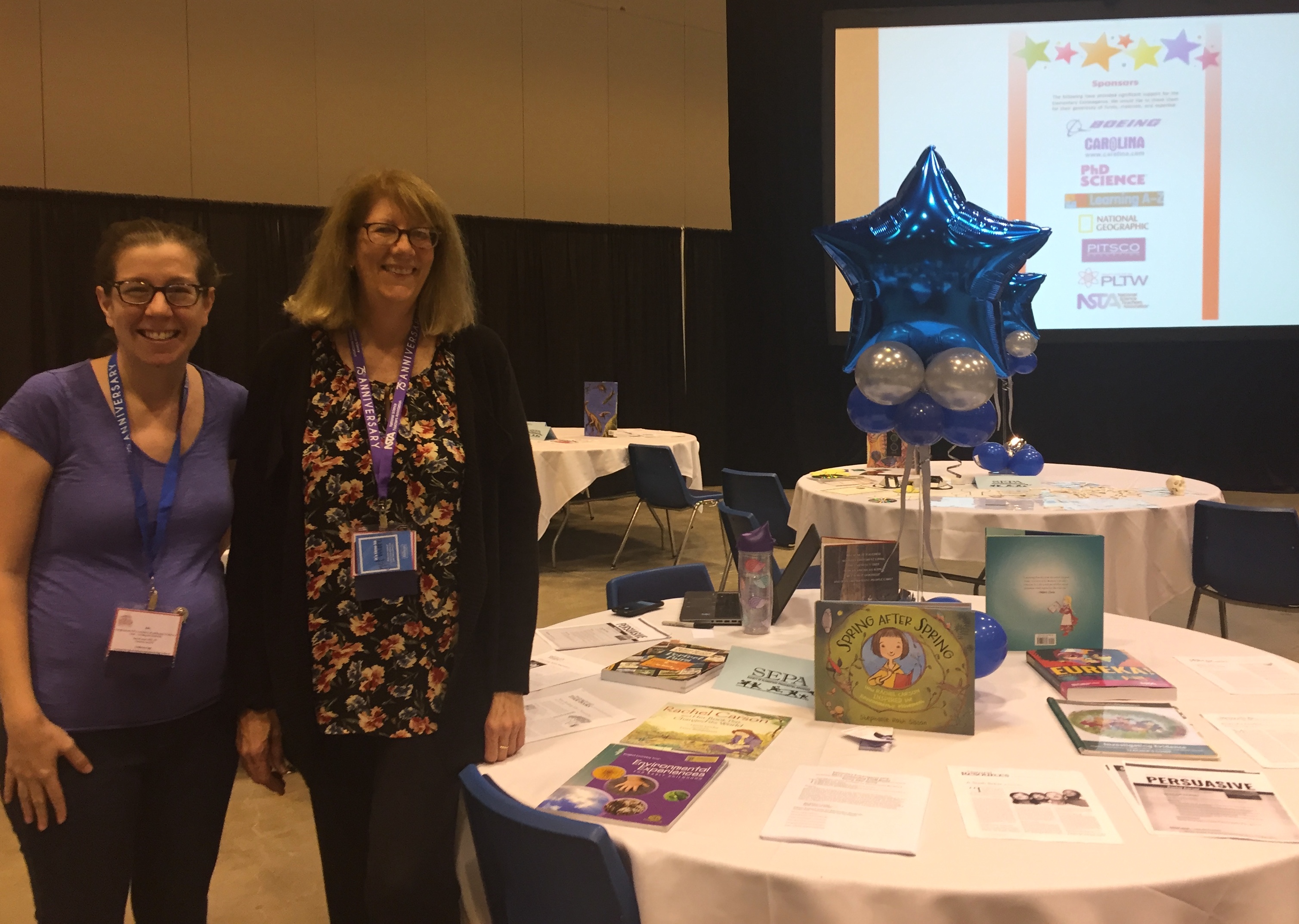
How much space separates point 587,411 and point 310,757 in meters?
5.00

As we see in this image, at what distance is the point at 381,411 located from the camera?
1.49 meters

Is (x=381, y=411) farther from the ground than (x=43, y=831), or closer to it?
farther from the ground

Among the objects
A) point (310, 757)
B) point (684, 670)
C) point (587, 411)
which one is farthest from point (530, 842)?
point (587, 411)

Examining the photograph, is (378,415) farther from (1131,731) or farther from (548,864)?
(1131,731)

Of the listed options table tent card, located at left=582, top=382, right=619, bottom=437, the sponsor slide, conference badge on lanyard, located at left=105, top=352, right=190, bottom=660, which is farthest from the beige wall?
conference badge on lanyard, located at left=105, top=352, right=190, bottom=660

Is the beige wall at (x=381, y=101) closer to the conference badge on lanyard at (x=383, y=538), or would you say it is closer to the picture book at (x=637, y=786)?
the conference badge on lanyard at (x=383, y=538)

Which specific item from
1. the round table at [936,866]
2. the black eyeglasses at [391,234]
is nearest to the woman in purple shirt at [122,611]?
the black eyeglasses at [391,234]

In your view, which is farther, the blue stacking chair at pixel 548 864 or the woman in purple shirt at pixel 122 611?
the woman in purple shirt at pixel 122 611

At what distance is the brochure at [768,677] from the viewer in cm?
172

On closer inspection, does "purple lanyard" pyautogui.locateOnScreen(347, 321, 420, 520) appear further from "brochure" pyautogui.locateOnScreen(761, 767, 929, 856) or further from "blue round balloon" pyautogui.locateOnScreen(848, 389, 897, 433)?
"blue round balloon" pyautogui.locateOnScreen(848, 389, 897, 433)

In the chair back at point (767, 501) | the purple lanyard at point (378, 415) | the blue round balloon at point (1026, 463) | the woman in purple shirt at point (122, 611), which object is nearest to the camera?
the woman in purple shirt at point (122, 611)

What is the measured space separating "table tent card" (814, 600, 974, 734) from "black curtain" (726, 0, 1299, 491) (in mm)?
6626

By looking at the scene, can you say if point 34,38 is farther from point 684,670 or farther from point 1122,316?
point 1122,316

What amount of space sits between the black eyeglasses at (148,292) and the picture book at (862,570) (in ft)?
4.14
